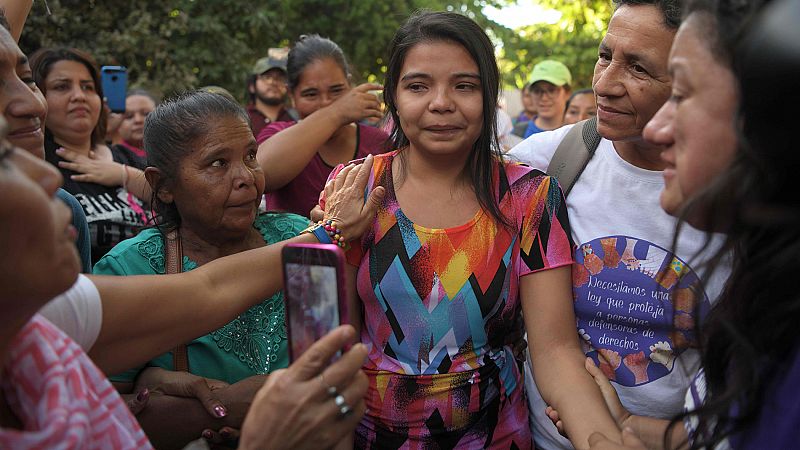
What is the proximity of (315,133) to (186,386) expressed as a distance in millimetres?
1877

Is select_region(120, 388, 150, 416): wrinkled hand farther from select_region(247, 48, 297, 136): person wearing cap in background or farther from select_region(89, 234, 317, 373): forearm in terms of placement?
select_region(247, 48, 297, 136): person wearing cap in background

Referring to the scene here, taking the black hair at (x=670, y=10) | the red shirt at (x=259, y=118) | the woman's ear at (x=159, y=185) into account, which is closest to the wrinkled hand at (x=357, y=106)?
the woman's ear at (x=159, y=185)

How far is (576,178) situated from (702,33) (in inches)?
39.6

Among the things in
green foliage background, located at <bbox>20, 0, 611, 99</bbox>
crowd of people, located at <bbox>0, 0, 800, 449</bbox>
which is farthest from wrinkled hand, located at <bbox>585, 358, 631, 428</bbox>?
green foliage background, located at <bbox>20, 0, 611, 99</bbox>

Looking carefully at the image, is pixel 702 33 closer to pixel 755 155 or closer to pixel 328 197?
pixel 755 155

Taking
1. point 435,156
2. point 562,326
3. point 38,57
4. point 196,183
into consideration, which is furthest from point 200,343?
point 38,57

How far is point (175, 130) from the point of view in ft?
9.14

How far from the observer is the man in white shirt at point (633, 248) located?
7.40ft

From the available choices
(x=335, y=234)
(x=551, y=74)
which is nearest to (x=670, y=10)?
(x=335, y=234)

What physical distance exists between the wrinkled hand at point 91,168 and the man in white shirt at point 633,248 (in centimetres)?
257

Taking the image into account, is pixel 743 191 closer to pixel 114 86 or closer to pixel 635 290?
pixel 635 290

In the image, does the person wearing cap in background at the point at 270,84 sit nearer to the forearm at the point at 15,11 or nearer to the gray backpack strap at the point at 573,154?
the forearm at the point at 15,11

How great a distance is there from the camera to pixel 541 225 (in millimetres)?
2312

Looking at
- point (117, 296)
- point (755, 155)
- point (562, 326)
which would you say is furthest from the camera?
point (562, 326)
